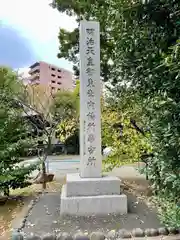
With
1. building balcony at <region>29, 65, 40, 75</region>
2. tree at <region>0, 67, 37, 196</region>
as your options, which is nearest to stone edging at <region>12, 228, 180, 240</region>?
tree at <region>0, 67, 37, 196</region>

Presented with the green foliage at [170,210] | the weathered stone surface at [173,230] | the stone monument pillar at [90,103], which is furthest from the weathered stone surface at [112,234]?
the stone monument pillar at [90,103]

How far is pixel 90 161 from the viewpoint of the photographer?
Answer: 573cm

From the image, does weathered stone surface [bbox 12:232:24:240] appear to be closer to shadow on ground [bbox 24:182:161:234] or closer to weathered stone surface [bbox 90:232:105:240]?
shadow on ground [bbox 24:182:161:234]

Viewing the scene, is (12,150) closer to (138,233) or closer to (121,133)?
(121,133)

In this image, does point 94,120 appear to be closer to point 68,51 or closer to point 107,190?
point 107,190

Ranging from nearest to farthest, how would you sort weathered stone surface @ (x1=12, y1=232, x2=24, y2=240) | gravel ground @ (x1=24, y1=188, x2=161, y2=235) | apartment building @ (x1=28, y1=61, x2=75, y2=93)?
weathered stone surface @ (x1=12, y1=232, x2=24, y2=240) → gravel ground @ (x1=24, y1=188, x2=161, y2=235) → apartment building @ (x1=28, y1=61, x2=75, y2=93)

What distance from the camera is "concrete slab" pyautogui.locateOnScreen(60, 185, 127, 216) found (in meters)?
5.13

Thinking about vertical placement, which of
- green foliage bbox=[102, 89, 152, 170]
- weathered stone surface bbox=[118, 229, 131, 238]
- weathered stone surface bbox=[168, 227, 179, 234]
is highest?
green foliage bbox=[102, 89, 152, 170]

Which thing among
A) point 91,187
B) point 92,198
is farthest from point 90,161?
point 92,198

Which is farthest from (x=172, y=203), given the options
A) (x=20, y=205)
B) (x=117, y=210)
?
(x=20, y=205)

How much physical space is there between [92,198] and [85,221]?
500 mm

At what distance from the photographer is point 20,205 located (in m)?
6.30

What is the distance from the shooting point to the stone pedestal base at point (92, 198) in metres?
5.14

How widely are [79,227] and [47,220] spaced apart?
0.62 metres
